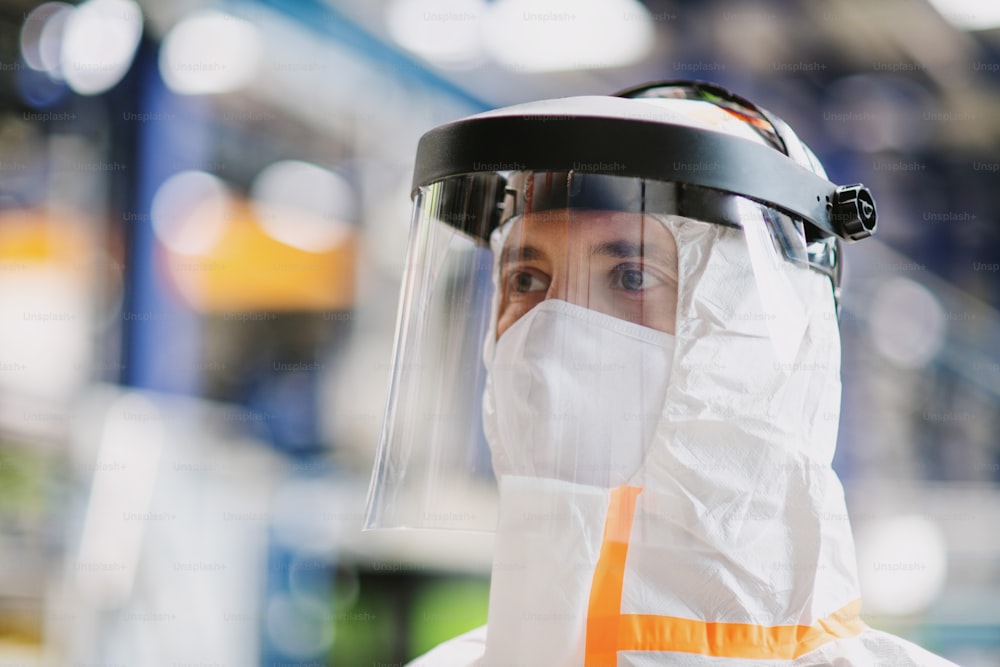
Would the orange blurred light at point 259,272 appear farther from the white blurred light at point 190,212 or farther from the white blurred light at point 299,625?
the white blurred light at point 299,625

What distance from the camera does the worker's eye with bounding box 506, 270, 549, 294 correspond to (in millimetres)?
1235

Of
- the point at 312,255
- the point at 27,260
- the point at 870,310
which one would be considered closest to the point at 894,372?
the point at 870,310

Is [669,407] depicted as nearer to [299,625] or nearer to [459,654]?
[459,654]

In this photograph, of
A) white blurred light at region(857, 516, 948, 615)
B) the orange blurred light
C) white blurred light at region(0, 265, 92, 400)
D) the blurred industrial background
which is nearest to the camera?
the blurred industrial background

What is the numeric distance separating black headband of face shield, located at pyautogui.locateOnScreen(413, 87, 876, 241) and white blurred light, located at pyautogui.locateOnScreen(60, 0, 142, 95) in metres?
2.45


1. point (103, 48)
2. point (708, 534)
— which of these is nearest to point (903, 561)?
point (708, 534)

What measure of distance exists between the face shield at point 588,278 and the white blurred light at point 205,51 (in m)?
2.24

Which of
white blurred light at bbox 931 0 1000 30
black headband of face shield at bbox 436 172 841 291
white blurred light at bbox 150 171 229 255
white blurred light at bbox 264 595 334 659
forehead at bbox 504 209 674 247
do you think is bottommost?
white blurred light at bbox 264 595 334 659

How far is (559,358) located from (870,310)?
2.94m

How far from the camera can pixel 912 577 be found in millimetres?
3615

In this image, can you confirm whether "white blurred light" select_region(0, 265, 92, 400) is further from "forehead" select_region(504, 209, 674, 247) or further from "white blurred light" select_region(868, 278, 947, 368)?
"white blurred light" select_region(868, 278, 947, 368)

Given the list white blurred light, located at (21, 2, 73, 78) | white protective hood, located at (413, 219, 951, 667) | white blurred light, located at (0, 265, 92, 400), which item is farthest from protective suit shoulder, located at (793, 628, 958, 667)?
white blurred light, located at (21, 2, 73, 78)

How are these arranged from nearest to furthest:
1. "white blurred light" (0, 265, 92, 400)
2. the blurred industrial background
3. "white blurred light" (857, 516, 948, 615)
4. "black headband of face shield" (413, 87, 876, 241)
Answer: "black headband of face shield" (413, 87, 876, 241) < the blurred industrial background < "white blurred light" (0, 265, 92, 400) < "white blurred light" (857, 516, 948, 615)

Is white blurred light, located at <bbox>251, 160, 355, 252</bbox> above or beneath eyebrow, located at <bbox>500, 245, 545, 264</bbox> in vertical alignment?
above
